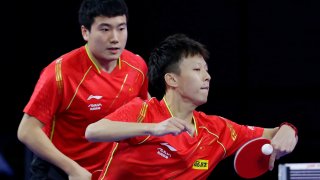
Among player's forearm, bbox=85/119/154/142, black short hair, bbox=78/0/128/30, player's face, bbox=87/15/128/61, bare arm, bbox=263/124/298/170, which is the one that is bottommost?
bare arm, bbox=263/124/298/170

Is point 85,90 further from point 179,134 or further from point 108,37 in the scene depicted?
point 179,134

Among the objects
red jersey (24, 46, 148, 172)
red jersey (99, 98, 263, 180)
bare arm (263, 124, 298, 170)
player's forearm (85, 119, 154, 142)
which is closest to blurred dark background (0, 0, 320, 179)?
red jersey (24, 46, 148, 172)

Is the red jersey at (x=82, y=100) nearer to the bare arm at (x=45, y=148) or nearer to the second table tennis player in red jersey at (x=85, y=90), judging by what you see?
the second table tennis player in red jersey at (x=85, y=90)

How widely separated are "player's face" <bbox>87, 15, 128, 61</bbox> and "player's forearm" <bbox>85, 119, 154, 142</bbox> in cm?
74

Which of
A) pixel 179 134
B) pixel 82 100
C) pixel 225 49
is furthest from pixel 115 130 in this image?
pixel 225 49

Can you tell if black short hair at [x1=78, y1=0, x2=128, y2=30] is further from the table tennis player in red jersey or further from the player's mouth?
the table tennis player in red jersey

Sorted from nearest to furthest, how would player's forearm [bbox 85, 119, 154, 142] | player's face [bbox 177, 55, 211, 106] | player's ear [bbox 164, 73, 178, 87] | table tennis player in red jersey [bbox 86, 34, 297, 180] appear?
player's forearm [bbox 85, 119, 154, 142] → table tennis player in red jersey [bbox 86, 34, 297, 180] → player's face [bbox 177, 55, 211, 106] → player's ear [bbox 164, 73, 178, 87]

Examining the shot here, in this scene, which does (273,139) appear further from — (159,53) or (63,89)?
(63,89)

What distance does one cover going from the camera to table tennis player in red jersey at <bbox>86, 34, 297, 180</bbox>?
13.9ft

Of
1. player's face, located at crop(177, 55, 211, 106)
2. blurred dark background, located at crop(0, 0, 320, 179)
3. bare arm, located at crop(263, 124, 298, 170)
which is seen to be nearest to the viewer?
bare arm, located at crop(263, 124, 298, 170)

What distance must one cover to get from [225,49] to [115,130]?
109 inches

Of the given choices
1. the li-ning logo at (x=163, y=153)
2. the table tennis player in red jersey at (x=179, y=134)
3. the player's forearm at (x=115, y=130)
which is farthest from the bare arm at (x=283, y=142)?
the player's forearm at (x=115, y=130)

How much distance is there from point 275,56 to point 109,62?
6.84 ft

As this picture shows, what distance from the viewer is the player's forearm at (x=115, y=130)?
3852 millimetres
